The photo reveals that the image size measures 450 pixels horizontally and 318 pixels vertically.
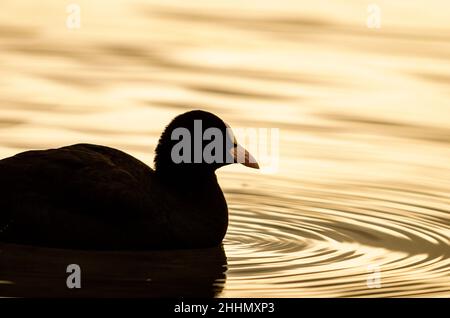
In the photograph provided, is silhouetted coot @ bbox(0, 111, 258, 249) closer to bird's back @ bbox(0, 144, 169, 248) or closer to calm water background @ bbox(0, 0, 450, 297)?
bird's back @ bbox(0, 144, 169, 248)

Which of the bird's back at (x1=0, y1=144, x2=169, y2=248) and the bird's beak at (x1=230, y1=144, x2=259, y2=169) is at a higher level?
the bird's beak at (x1=230, y1=144, x2=259, y2=169)

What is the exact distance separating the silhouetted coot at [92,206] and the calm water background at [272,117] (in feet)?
0.50

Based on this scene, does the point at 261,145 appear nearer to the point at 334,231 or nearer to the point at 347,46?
the point at 334,231

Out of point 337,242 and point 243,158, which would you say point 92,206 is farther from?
point 337,242

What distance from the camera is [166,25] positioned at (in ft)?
65.9

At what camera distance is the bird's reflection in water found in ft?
38.3

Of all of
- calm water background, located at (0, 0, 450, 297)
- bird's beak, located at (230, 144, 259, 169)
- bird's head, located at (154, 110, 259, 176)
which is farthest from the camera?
bird's beak, located at (230, 144, 259, 169)

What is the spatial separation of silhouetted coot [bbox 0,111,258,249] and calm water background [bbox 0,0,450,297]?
0.50 ft

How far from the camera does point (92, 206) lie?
→ 12.9 m

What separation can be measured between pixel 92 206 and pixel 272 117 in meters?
4.00

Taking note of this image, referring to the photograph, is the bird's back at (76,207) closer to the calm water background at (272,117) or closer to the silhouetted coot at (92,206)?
the silhouetted coot at (92,206)

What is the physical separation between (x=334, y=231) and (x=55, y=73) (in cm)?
513

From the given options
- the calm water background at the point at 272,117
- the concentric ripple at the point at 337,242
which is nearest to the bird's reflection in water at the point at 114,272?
the calm water background at the point at 272,117

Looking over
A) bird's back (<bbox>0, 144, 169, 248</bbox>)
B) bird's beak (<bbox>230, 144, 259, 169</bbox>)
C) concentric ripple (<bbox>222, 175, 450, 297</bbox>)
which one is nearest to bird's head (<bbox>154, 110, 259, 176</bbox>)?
bird's beak (<bbox>230, 144, 259, 169</bbox>)
